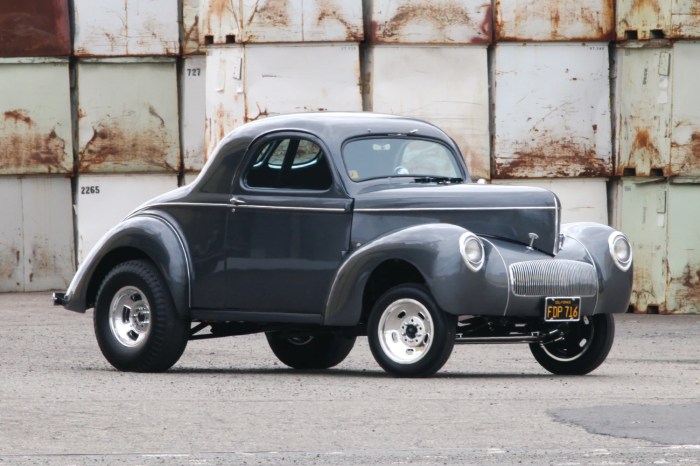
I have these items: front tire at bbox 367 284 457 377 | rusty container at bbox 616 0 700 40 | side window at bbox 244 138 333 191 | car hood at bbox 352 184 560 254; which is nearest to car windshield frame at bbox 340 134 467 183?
side window at bbox 244 138 333 191

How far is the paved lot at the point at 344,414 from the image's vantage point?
723 centimetres

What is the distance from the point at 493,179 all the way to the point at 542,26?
1.91 metres

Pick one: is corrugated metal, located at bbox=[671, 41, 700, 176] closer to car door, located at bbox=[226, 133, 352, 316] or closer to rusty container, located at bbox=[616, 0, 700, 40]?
rusty container, located at bbox=[616, 0, 700, 40]

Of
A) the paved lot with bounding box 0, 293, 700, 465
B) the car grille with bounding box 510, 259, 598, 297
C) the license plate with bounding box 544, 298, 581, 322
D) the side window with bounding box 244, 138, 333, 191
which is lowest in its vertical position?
the paved lot with bounding box 0, 293, 700, 465

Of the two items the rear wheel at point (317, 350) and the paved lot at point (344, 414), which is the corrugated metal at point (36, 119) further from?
the rear wheel at point (317, 350)

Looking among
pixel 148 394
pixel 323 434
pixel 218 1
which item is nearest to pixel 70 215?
pixel 218 1

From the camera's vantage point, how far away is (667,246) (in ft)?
61.4

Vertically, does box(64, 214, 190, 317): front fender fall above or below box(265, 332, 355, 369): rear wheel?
above

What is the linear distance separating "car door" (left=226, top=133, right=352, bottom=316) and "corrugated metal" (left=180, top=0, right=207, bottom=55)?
1029 cm

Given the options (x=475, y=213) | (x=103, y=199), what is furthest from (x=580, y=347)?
(x=103, y=199)

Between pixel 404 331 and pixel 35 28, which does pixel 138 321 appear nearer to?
pixel 404 331

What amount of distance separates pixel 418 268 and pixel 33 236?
41.2 feet

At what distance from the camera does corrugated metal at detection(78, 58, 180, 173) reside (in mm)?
21703

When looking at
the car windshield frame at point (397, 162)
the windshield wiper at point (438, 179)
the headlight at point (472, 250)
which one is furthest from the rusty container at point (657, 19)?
the headlight at point (472, 250)
